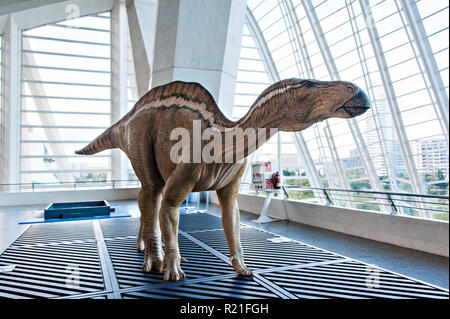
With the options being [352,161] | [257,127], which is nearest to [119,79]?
[352,161]

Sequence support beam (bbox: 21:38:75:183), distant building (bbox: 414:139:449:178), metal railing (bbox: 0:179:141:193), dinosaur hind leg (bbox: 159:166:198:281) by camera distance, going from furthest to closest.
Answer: support beam (bbox: 21:38:75:183) → metal railing (bbox: 0:179:141:193) → distant building (bbox: 414:139:449:178) → dinosaur hind leg (bbox: 159:166:198:281)

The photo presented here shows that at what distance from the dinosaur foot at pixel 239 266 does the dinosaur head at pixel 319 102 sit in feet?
5.86

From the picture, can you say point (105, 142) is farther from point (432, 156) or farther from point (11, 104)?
point (11, 104)

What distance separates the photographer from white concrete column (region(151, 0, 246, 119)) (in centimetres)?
655

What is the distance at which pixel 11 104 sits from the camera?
16.6 m

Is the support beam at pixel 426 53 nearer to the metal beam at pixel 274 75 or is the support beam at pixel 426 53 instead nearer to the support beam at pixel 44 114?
the metal beam at pixel 274 75

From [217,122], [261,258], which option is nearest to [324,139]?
[261,258]

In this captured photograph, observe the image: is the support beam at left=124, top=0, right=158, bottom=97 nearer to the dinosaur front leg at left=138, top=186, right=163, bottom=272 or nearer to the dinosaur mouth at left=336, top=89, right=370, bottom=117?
the dinosaur front leg at left=138, top=186, right=163, bottom=272

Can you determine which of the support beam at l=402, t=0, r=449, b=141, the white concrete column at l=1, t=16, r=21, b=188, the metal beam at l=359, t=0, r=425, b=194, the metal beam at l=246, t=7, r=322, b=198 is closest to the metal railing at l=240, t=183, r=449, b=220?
the metal beam at l=359, t=0, r=425, b=194

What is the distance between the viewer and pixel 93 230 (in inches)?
270

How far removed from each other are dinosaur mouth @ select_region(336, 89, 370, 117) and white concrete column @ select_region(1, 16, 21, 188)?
58.1ft
